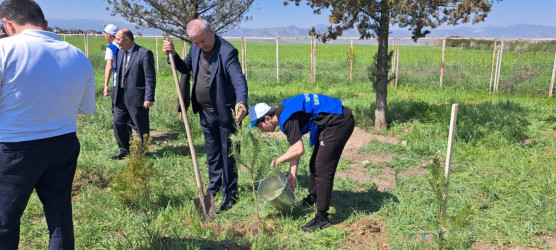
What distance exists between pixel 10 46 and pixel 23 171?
65cm

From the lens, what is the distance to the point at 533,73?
1074 cm

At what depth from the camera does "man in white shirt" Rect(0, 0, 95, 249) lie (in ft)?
6.29

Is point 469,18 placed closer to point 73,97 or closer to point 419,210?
point 419,210

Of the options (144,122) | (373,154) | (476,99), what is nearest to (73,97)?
(144,122)

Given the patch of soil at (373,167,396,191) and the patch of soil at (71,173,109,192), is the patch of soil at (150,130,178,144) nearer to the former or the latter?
the patch of soil at (71,173,109,192)

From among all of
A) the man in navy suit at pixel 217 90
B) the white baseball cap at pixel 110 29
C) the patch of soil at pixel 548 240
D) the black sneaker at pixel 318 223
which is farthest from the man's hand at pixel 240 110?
the white baseball cap at pixel 110 29

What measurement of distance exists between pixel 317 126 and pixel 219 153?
3.88 feet

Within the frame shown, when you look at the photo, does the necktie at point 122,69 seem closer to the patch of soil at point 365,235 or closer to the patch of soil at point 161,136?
the patch of soil at point 161,136

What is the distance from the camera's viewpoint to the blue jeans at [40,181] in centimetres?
198

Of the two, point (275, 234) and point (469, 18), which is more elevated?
point (469, 18)

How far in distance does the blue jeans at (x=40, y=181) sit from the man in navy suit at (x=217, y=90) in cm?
134

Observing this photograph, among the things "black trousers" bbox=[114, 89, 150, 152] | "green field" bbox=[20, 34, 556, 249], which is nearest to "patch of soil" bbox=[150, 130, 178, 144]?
"green field" bbox=[20, 34, 556, 249]

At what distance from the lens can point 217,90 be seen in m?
3.44

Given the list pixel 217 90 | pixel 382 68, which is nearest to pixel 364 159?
pixel 382 68
